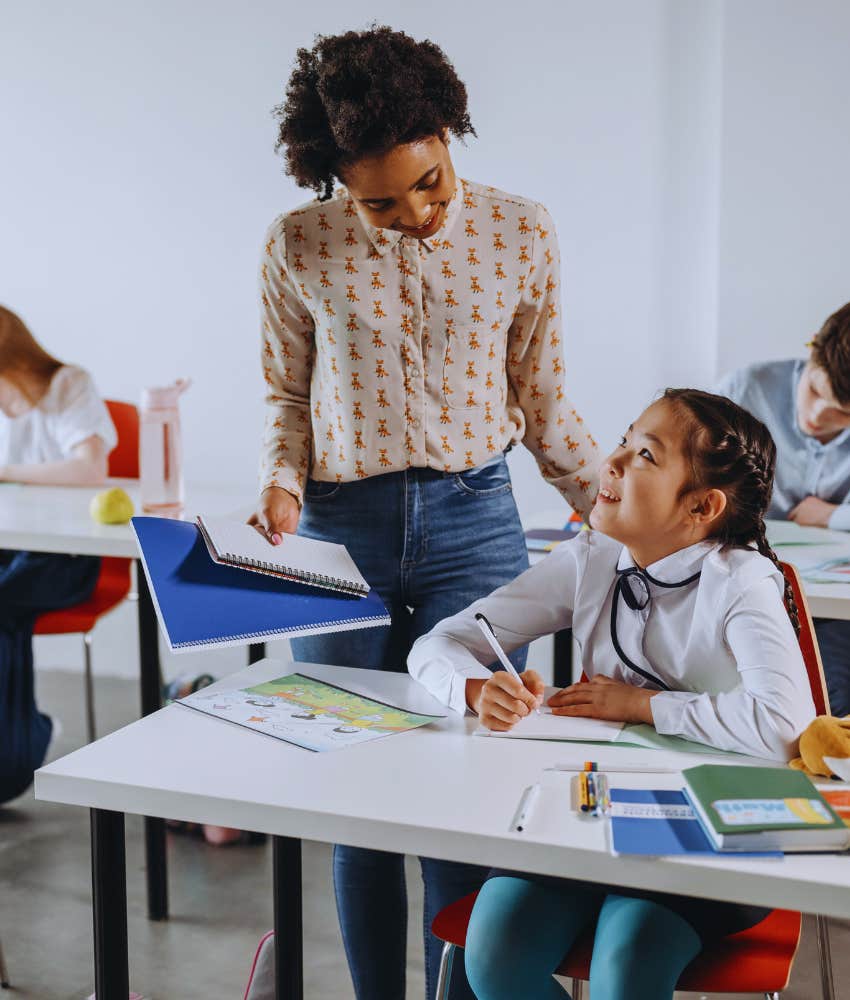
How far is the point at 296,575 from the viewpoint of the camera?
1.48 metres

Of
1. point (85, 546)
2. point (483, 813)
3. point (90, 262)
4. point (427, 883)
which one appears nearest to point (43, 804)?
point (85, 546)

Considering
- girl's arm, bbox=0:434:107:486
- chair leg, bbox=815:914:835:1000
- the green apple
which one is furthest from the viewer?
girl's arm, bbox=0:434:107:486

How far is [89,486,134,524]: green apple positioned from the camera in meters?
2.35

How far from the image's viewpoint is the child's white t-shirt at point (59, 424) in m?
2.91

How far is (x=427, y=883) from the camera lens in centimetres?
158

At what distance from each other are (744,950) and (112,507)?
5.09 feet

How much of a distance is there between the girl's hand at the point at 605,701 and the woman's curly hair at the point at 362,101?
0.70 meters

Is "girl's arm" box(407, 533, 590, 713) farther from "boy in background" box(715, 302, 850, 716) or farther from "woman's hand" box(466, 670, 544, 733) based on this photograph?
"boy in background" box(715, 302, 850, 716)

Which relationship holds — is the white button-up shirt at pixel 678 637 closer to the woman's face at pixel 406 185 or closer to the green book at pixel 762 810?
the green book at pixel 762 810

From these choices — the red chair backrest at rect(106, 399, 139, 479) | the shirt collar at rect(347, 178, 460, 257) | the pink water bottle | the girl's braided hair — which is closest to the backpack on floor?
the girl's braided hair

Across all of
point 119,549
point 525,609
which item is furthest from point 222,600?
point 119,549

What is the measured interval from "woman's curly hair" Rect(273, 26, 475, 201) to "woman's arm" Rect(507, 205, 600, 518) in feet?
0.74

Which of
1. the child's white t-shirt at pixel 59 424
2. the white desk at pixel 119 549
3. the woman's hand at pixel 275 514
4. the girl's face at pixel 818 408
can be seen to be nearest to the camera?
the woman's hand at pixel 275 514

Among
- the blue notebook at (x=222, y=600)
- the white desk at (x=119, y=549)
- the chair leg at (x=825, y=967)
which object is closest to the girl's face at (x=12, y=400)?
the white desk at (x=119, y=549)
